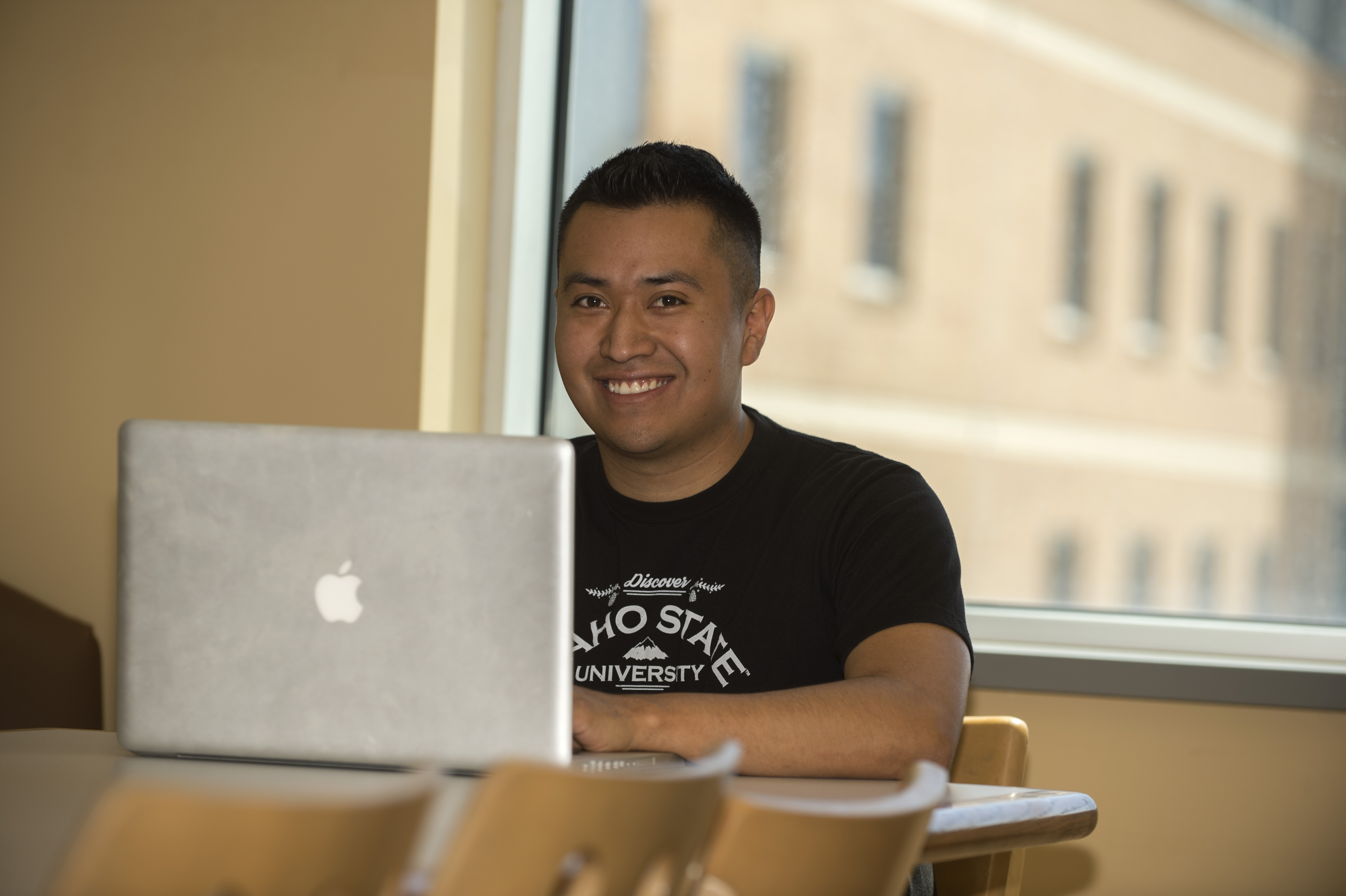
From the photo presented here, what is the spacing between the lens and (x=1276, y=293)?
2.41 m

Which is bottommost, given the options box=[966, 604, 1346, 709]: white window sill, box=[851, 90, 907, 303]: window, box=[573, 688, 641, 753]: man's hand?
box=[966, 604, 1346, 709]: white window sill

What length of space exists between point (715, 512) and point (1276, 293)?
1.44 m

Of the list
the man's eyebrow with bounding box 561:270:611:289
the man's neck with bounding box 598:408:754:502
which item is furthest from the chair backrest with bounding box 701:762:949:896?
the man's eyebrow with bounding box 561:270:611:289

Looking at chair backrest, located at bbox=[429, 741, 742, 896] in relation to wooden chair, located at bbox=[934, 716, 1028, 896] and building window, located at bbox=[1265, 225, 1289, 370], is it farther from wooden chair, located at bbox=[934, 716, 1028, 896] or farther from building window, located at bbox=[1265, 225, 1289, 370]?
building window, located at bbox=[1265, 225, 1289, 370]

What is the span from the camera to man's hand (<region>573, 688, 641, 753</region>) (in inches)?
43.1

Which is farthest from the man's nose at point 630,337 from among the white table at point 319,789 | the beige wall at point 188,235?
the beige wall at point 188,235

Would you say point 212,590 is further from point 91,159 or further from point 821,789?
point 91,159

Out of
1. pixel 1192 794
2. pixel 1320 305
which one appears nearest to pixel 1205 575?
pixel 1192 794

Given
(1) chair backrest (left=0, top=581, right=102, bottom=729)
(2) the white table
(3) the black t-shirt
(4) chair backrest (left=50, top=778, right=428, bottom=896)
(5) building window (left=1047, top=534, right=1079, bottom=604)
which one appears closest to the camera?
(4) chair backrest (left=50, top=778, right=428, bottom=896)

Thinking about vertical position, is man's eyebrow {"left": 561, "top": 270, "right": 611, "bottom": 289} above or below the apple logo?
above

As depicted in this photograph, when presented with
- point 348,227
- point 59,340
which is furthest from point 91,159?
point 348,227

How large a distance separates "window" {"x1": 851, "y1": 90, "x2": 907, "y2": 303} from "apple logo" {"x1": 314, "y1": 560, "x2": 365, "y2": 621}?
6.49ft

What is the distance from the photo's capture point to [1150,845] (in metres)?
2.18

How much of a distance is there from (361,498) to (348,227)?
1750mm
